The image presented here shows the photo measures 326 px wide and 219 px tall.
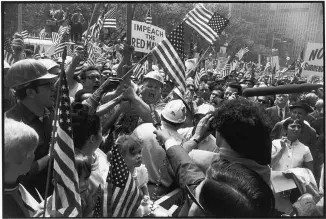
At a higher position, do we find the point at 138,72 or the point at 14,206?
the point at 14,206

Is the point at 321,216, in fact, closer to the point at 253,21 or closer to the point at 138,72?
the point at 138,72

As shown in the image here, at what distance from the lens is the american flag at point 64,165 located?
2.94 metres

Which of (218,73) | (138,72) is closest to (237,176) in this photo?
(138,72)

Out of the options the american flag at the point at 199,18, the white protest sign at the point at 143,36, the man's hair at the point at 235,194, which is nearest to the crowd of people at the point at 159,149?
the man's hair at the point at 235,194

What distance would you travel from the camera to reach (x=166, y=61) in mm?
5332

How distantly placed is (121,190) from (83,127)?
23.5 inches

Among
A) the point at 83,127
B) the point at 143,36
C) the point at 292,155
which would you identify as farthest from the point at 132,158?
the point at 143,36

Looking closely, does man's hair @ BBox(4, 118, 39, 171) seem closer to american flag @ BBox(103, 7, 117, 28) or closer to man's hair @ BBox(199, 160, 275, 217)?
man's hair @ BBox(199, 160, 275, 217)

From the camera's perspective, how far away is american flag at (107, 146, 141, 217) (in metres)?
3.14

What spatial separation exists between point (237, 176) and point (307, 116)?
426cm

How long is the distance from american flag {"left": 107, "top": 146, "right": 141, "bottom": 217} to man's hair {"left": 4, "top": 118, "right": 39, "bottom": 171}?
0.65m

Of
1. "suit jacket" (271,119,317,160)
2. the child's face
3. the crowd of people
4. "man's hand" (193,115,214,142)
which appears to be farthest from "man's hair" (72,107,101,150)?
"suit jacket" (271,119,317,160)

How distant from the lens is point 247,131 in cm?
272

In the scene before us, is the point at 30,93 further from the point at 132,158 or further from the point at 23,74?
the point at 132,158
